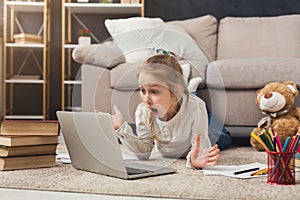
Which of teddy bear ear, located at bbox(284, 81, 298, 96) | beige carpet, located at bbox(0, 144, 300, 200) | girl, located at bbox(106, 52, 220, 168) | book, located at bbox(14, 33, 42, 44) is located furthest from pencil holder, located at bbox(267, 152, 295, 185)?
book, located at bbox(14, 33, 42, 44)

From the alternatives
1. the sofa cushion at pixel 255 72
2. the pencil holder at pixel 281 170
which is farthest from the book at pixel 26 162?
the sofa cushion at pixel 255 72

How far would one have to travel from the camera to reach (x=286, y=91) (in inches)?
93.7

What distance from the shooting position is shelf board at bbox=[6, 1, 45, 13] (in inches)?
146

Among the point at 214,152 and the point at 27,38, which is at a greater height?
the point at 27,38

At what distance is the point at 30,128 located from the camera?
1697 mm

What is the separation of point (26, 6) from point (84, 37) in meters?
0.51

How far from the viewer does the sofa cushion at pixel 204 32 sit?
3443mm

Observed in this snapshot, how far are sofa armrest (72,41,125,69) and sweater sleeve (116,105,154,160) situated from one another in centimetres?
44

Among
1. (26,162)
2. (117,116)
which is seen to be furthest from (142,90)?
(26,162)

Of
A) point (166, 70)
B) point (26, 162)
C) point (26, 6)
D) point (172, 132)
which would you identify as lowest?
point (26, 162)

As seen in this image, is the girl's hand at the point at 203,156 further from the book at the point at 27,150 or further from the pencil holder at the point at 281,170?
the book at the point at 27,150

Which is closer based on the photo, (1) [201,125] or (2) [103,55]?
(1) [201,125]

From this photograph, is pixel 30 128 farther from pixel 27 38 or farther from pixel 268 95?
pixel 27 38

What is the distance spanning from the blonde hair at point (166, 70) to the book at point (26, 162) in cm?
38
